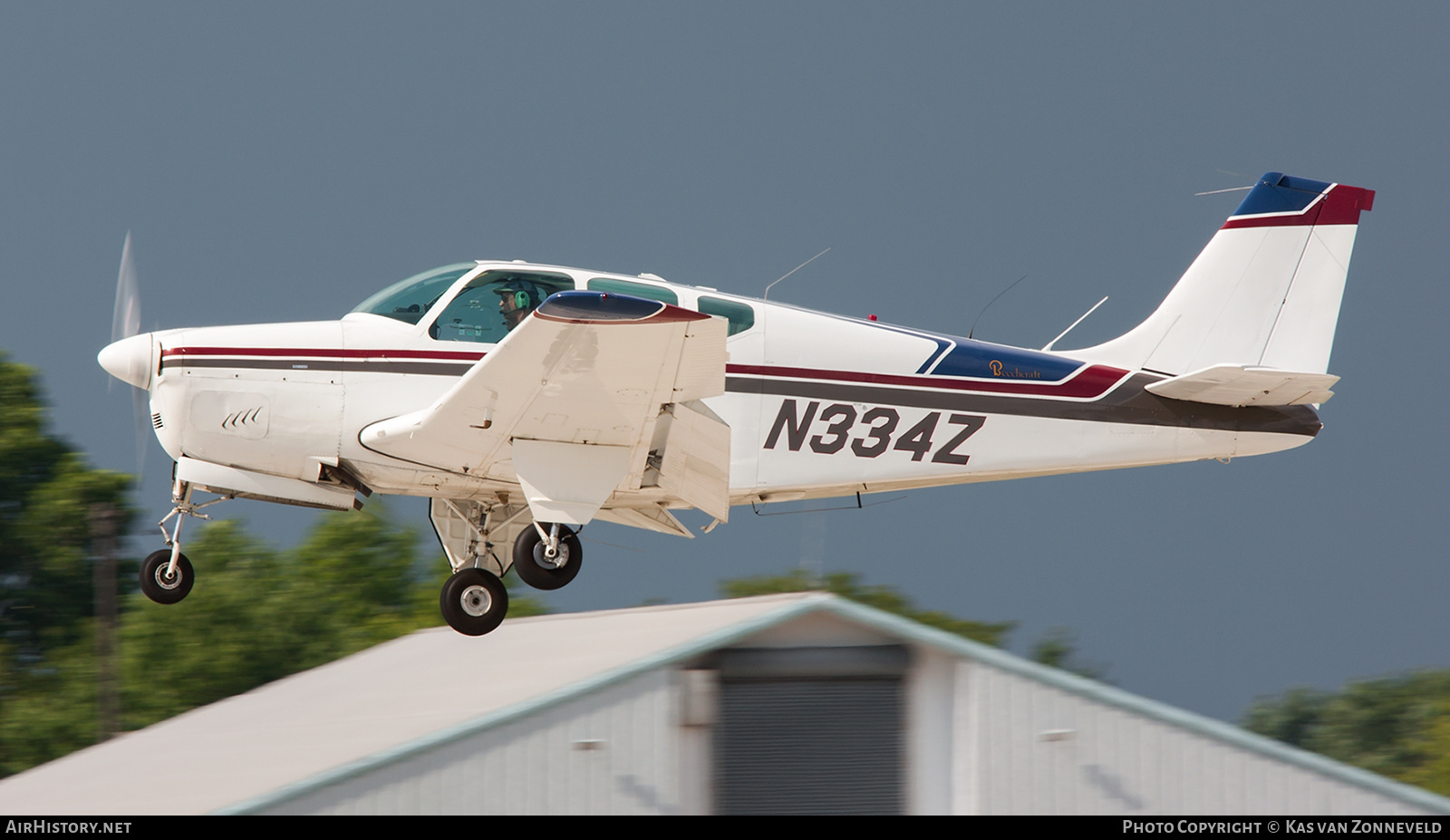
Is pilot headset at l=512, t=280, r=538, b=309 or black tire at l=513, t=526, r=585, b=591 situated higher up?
pilot headset at l=512, t=280, r=538, b=309

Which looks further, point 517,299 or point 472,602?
point 472,602

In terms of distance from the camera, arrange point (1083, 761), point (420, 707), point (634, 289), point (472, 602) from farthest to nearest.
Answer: point (420, 707) < point (472, 602) < point (1083, 761) < point (634, 289)

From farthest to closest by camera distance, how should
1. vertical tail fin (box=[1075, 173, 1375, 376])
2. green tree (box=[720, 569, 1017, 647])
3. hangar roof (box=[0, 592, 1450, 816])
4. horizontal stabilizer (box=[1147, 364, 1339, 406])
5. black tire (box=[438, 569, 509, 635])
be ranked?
green tree (box=[720, 569, 1017, 647]), vertical tail fin (box=[1075, 173, 1375, 376]), horizontal stabilizer (box=[1147, 364, 1339, 406]), black tire (box=[438, 569, 509, 635]), hangar roof (box=[0, 592, 1450, 816])

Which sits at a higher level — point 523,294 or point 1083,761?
point 523,294

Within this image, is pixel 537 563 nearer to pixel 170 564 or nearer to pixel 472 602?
pixel 472 602

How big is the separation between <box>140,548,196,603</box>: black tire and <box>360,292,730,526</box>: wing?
1704 millimetres

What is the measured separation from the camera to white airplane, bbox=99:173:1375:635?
9.23 meters

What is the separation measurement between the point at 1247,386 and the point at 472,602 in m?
5.60

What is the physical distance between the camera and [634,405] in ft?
29.9

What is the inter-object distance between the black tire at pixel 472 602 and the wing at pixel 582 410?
765mm

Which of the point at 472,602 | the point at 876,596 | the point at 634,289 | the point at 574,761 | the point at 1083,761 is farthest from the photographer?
the point at 876,596

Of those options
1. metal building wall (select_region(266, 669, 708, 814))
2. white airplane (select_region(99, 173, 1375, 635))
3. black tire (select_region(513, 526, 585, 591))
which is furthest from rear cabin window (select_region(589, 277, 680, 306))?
metal building wall (select_region(266, 669, 708, 814))

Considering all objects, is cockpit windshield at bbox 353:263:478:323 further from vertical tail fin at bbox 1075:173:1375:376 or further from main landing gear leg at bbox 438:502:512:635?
vertical tail fin at bbox 1075:173:1375:376

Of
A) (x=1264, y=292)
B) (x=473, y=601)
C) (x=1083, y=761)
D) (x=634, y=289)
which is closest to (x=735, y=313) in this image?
(x=634, y=289)
